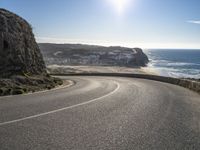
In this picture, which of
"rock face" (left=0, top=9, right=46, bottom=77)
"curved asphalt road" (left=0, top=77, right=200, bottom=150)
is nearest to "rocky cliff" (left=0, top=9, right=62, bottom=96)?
"rock face" (left=0, top=9, right=46, bottom=77)

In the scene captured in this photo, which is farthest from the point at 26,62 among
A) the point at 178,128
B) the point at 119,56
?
the point at 119,56

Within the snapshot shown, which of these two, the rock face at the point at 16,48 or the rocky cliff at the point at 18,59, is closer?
the rocky cliff at the point at 18,59

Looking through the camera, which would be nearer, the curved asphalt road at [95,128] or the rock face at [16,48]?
the curved asphalt road at [95,128]

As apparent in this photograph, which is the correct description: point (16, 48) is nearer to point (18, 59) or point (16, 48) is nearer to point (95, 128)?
point (18, 59)

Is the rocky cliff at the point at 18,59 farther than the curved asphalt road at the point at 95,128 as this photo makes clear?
Yes

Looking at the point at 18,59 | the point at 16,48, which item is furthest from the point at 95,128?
the point at 16,48

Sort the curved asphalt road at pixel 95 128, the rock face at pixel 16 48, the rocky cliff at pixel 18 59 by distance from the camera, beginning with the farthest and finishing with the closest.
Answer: the rock face at pixel 16 48
the rocky cliff at pixel 18 59
the curved asphalt road at pixel 95 128

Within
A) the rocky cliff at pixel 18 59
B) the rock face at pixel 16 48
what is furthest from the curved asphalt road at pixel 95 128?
the rock face at pixel 16 48

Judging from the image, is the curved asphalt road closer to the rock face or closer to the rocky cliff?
the rocky cliff

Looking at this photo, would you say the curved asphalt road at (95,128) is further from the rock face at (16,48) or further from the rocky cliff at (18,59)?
the rock face at (16,48)

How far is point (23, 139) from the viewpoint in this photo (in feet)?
20.2

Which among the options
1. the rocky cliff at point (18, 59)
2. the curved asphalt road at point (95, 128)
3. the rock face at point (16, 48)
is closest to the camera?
the curved asphalt road at point (95, 128)

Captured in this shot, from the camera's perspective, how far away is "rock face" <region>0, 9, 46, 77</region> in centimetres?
2147

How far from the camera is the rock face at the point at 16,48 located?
21.5 m
